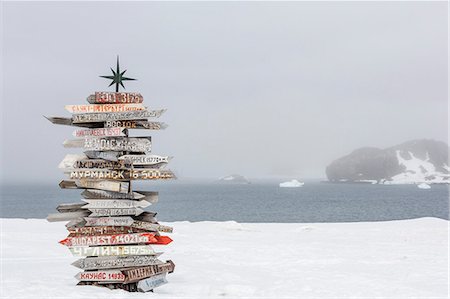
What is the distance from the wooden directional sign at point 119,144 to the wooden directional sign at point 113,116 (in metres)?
0.47

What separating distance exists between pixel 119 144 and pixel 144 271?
3.14 metres

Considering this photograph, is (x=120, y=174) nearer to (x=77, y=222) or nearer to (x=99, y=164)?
(x=99, y=164)

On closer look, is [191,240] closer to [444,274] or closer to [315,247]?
[315,247]

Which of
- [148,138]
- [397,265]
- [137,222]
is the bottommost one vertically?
[397,265]

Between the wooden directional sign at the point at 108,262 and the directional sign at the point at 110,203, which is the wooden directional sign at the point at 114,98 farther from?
the wooden directional sign at the point at 108,262

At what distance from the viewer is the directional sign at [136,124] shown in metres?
11.9

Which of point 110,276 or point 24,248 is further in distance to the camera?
point 24,248

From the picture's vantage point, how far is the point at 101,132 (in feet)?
38.6

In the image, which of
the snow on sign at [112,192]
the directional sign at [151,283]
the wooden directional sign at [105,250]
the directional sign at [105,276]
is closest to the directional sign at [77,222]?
the snow on sign at [112,192]

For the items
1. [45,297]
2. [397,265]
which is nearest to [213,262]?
[397,265]

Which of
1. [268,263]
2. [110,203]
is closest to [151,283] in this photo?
[110,203]

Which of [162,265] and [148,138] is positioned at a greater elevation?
[148,138]

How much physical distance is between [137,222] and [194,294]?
2235 mm

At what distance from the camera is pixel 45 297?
10484 mm
